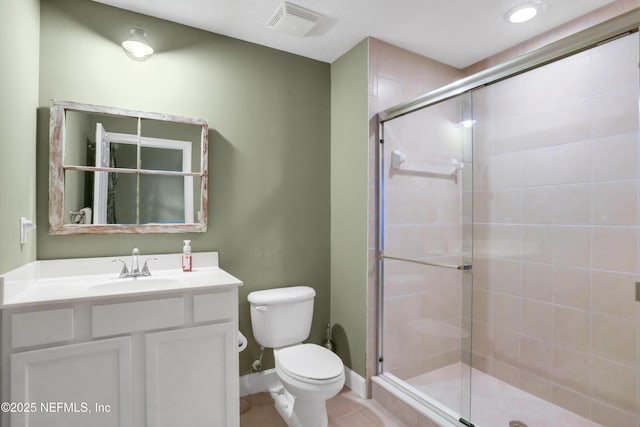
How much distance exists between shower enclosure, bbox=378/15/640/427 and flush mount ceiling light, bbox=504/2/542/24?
1.10 feet

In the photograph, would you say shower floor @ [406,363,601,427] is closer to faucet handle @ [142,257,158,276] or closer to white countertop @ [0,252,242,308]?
white countertop @ [0,252,242,308]

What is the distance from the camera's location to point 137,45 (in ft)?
6.06

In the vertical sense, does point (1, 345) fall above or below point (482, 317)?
above

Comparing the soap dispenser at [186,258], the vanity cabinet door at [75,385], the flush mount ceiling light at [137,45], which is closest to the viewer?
the vanity cabinet door at [75,385]

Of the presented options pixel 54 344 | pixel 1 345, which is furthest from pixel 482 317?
pixel 1 345

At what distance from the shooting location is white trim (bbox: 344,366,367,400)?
2173 mm

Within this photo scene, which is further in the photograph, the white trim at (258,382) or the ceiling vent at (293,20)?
the white trim at (258,382)

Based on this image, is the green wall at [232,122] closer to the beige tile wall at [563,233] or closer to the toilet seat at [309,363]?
the toilet seat at [309,363]

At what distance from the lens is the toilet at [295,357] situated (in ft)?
5.61

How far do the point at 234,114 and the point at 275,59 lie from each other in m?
0.52

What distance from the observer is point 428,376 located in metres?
2.10

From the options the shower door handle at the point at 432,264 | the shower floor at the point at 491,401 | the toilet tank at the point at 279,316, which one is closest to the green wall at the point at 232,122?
the toilet tank at the point at 279,316

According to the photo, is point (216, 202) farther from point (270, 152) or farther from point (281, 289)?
point (281, 289)

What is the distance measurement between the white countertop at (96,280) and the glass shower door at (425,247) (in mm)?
1138
